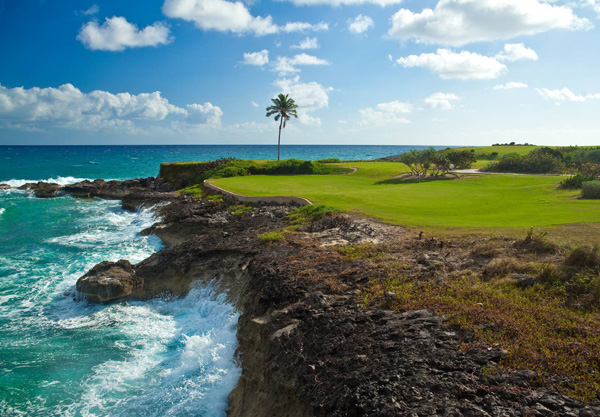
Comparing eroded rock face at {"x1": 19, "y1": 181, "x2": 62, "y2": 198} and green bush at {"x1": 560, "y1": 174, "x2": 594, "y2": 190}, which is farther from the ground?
green bush at {"x1": 560, "y1": 174, "x2": 594, "y2": 190}

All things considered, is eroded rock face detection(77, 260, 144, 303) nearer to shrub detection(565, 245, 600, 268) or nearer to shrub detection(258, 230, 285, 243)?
shrub detection(258, 230, 285, 243)

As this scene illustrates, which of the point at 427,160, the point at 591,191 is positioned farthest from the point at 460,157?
the point at 591,191

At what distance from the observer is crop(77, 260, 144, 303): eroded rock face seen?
54.4ft

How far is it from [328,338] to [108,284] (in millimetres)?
12395

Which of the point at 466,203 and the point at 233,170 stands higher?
the point at 233,170

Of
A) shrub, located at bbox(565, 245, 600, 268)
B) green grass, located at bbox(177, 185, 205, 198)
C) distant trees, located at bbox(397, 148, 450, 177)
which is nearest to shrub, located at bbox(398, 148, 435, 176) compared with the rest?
distant trees, located at bbox(397, 148, 450, 177)

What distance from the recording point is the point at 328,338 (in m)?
8.52

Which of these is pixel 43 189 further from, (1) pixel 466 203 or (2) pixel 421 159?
(1) pixel 466 203

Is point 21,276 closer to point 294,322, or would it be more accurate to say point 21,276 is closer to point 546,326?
point 294,322

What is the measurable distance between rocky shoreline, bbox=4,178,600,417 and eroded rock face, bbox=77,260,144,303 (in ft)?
0.15

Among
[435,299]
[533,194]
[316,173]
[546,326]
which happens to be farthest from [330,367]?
[316,173]

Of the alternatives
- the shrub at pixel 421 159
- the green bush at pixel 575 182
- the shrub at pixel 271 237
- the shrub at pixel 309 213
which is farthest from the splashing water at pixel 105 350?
the shrub at pixel 421 159

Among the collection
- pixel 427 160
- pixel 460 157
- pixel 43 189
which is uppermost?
pixel 460 157

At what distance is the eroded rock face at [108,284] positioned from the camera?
54.4 feet
